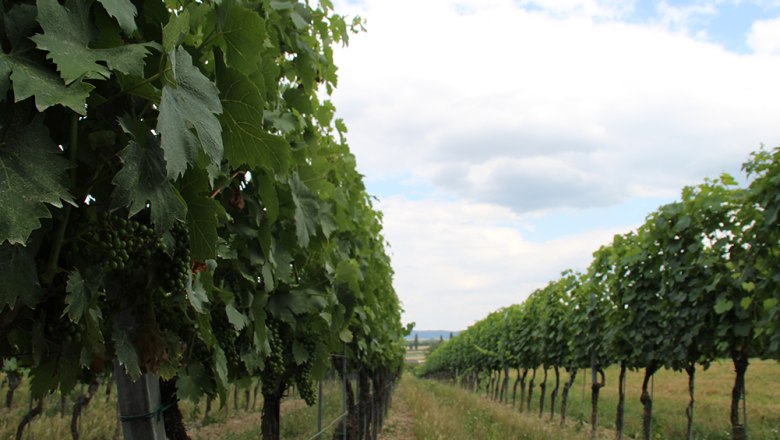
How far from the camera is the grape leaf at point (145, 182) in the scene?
1.32m

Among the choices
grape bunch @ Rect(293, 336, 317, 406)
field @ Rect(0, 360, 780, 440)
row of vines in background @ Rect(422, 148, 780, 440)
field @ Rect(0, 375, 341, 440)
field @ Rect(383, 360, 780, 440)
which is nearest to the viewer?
grape bunch @ Rect(293, 336, 317, 406)

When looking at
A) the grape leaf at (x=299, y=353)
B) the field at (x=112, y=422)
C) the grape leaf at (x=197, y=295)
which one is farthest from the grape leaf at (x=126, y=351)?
the field at (x=112, y=422)

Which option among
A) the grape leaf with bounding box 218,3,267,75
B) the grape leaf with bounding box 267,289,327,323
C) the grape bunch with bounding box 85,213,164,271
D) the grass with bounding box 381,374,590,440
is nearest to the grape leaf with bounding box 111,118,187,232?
the grape bunch with bounding box 85,213,164,271

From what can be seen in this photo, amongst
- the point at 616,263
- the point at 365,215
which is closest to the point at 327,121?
the point at 365,215

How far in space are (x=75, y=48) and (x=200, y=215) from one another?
58 centimetres

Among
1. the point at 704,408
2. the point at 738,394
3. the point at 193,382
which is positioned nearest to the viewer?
the point at 193,382

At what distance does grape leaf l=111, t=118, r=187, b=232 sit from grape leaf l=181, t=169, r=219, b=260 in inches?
7.5

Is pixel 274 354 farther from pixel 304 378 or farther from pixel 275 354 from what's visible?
pixel 304 378

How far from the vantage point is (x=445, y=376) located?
200ft

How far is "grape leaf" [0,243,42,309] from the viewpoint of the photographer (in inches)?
49.5

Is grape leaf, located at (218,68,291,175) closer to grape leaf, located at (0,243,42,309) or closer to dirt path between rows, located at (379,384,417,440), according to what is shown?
grape leaf, located at (0,243,42,309)

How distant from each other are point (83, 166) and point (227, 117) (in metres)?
0.37

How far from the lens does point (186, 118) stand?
131 centimetres

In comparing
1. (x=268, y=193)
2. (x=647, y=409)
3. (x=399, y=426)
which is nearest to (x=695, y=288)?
(x=647, y=409)
